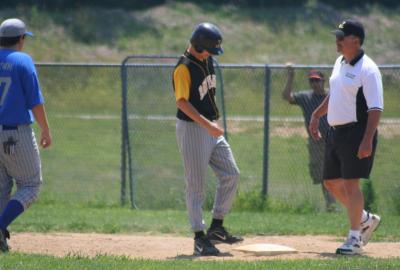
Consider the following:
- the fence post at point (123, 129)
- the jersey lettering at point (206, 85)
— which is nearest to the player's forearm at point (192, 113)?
the jersey lettering at point (206, 85)

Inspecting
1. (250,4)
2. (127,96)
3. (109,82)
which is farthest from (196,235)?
(250,4)

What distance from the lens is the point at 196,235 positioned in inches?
341

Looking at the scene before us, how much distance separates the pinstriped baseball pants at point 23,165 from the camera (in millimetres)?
8383

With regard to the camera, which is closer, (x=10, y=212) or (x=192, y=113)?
(x=192, y=113)

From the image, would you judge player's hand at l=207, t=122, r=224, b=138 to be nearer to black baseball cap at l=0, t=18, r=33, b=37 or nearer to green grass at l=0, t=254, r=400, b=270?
green grass at l=0, t=254, r=400, b=270

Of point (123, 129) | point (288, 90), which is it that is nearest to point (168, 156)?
point (123, 129)

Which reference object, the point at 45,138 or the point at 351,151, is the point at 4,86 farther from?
the point at 351,151

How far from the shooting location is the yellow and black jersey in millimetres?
8328

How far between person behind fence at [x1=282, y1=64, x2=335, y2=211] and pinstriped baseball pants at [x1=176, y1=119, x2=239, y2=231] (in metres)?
3.56

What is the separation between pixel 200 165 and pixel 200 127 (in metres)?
0.35

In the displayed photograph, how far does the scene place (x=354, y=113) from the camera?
841 centimetres

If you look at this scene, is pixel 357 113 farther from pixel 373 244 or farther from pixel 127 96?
pixel 127 96

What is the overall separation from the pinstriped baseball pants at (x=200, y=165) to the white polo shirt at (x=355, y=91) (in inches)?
41.8

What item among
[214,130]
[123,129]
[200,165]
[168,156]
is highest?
[214,130]
